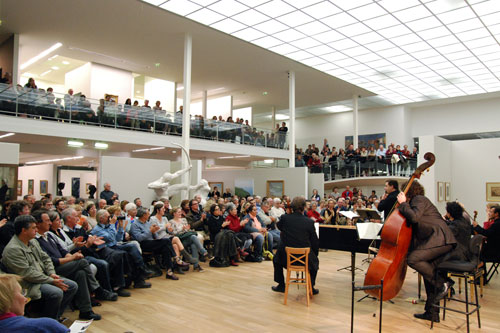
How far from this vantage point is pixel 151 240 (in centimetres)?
634

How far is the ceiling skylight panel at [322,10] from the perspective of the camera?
11.1 meters

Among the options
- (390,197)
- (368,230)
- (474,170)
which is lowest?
(368,230)

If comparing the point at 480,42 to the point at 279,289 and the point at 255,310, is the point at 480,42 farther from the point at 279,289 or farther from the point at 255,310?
the point at 255,310

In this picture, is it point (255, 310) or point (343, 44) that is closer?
point (255, 310)

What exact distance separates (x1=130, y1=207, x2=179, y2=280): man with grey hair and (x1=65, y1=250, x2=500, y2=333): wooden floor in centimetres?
31

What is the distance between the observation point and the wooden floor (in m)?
4.30

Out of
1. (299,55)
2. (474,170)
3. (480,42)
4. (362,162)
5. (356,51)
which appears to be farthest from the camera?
(362,162)

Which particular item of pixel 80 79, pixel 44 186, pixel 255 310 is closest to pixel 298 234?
pixel 255 310

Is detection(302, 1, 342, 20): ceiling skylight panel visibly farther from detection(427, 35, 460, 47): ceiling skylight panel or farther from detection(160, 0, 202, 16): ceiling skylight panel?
detection(427, 35, 460, 47): ceiling skylight panel

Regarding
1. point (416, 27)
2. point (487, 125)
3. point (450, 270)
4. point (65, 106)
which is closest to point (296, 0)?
point (416, 27)

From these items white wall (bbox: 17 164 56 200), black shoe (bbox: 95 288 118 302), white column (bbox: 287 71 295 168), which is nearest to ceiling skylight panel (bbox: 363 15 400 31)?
white column (bbox: 287 71 295 168)

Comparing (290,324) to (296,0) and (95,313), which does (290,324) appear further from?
(296,0)

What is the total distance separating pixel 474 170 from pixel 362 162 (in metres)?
5.90

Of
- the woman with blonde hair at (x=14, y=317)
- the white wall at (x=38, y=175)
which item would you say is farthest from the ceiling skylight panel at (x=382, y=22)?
the white wall at (x=38, y=175)
